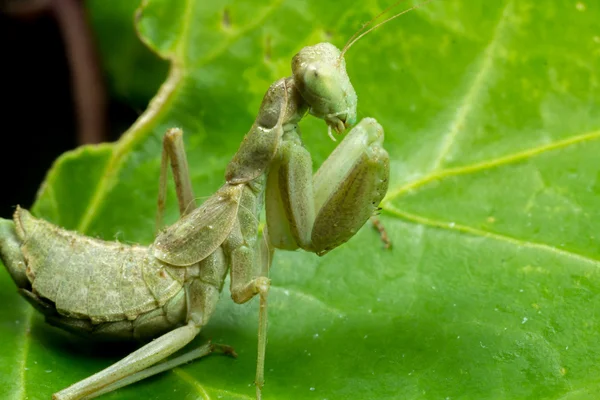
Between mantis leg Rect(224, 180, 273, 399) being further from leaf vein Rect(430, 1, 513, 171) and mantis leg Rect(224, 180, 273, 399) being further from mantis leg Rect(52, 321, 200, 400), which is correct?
leaf vein Rect(430, 1, 513, 171)

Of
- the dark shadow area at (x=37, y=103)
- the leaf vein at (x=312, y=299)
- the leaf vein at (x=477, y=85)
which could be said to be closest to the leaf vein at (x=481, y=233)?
the leaf vein at (x=477, y=85)

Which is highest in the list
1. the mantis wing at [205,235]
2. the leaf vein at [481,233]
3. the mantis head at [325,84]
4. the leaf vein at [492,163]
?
the mantis head at [325,84]

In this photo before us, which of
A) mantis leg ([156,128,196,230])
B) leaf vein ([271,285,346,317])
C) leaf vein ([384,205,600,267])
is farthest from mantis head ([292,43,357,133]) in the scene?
leaf vein ([271,285,346,317])

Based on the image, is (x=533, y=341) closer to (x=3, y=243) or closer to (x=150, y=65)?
(x=3, y=243)

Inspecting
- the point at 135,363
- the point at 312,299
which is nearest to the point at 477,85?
the point at 312,299

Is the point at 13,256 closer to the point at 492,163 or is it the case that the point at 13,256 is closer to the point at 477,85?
the point at 492,163

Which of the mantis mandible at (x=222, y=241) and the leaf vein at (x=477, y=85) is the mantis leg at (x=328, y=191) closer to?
the mantis mandible at (x=222, y=241)
